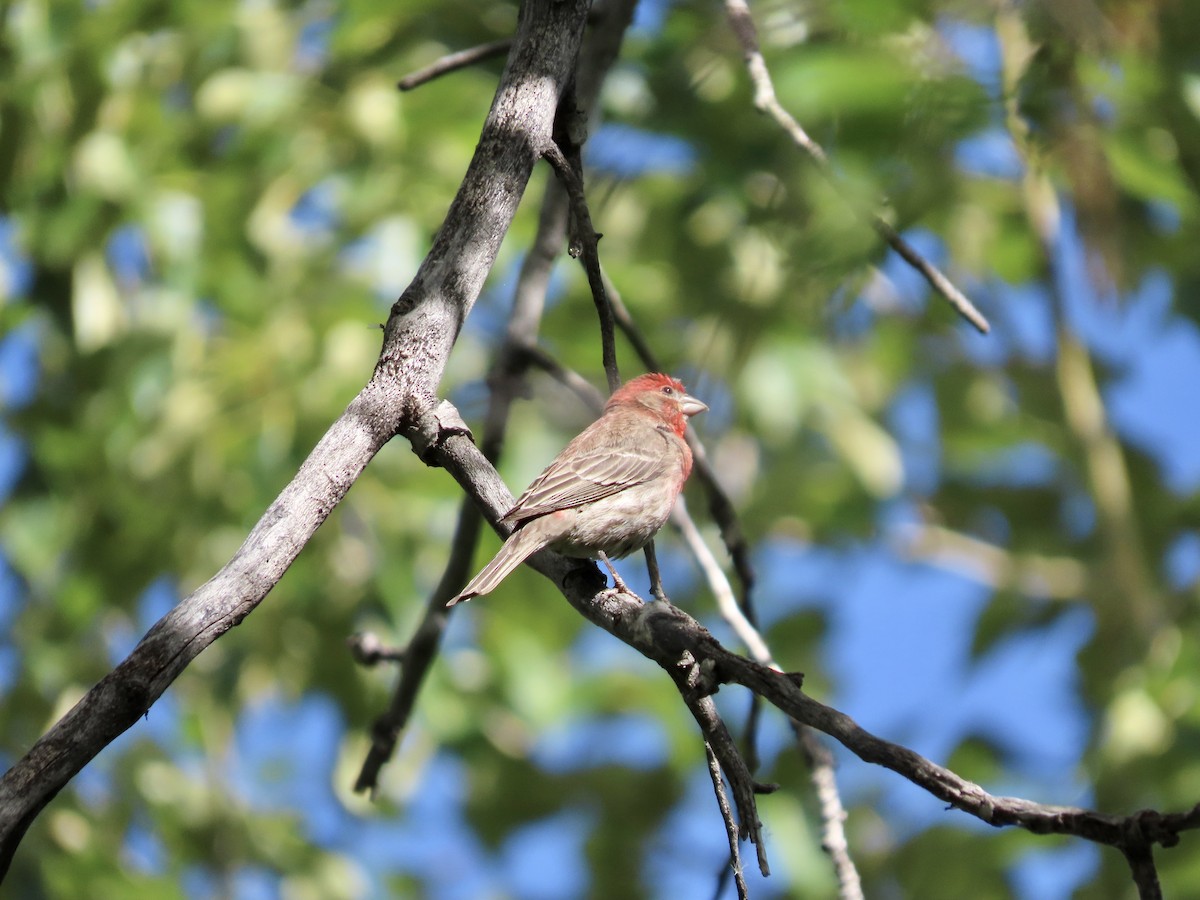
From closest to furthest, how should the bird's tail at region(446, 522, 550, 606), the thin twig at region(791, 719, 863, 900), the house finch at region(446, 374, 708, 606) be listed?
1. the thin twig at region(791, 719, 863, 900)
2. the bird's tail at region(446, 522, 550, 606)
3. the house finch at region(446, 374, 708, 606)

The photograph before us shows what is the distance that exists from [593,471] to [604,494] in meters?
0.20

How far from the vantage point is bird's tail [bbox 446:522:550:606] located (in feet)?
11.8

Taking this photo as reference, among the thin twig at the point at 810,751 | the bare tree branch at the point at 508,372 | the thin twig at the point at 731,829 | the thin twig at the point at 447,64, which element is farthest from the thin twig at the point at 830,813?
the thin twig at the point at 447,64

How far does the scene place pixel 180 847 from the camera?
6949mm

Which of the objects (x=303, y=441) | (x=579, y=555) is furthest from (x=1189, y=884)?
(x=303, y=441)

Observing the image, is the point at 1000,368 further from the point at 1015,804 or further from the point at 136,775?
the point at 1015,804

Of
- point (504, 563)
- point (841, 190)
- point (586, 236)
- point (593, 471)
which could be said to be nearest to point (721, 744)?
point (586, 236)

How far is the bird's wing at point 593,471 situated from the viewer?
179 inches

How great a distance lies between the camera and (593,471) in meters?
5.00

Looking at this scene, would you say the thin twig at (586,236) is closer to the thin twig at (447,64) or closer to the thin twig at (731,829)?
the thin twig at (447,64)

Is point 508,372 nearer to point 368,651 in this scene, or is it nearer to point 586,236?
point 368,651

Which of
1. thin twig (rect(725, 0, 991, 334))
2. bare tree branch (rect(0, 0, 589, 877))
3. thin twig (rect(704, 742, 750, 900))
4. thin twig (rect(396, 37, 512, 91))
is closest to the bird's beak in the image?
thin twig (rect(396, 37, 512, 91))

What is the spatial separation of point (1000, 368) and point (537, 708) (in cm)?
396

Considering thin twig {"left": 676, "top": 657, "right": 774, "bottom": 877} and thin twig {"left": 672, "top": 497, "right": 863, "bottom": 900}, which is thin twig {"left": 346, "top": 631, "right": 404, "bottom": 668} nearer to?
thin twig {"left": 672, "top": 497, "right": 863, "bottom": 900}
